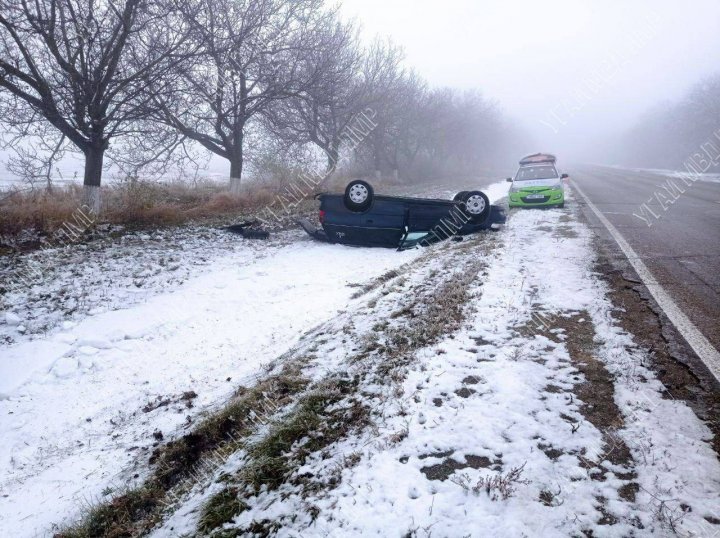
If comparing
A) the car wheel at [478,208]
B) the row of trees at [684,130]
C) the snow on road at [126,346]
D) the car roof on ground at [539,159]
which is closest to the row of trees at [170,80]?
the snow on road at [126,346]

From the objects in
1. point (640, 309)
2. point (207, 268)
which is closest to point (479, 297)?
point (640, 309)

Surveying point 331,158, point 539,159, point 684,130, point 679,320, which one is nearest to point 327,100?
point 331,158

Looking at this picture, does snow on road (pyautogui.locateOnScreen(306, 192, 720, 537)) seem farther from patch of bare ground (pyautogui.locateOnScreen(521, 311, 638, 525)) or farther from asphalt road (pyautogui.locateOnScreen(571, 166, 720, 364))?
asphalt road (pyautogui.locateOnScreen(571, 166, 720, 364))

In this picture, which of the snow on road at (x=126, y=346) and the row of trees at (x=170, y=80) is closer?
the snow on road at (x=126, y=346)

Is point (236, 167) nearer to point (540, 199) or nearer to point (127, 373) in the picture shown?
point (540, 199)

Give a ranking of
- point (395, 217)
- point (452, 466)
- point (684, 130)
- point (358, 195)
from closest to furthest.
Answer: point (452, 466)
point (358, 195)
point (395, 217)
point (684, 130)

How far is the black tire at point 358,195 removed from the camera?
8.95m

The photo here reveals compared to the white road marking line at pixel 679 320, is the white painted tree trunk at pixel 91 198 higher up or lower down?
higher up

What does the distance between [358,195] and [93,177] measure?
24.1ft

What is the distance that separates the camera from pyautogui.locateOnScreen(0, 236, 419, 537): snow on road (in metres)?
3.40

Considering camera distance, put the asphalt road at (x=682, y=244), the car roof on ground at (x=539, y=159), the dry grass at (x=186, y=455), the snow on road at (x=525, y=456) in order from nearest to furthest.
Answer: the snow on road at (x=525, y=456) → the dry grass at (x=186, y=455) → the asphalt road at (x=682, y=244) → the car roof on ground at (x=539, y=159)

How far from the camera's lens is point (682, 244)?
7.57 meters

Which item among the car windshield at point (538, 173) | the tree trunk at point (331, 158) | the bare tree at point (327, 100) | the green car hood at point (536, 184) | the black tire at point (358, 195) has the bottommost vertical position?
the black tire at point (358, 195)

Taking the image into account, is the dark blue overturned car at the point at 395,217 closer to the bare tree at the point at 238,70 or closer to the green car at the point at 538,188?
the green car at the point at 538,188
